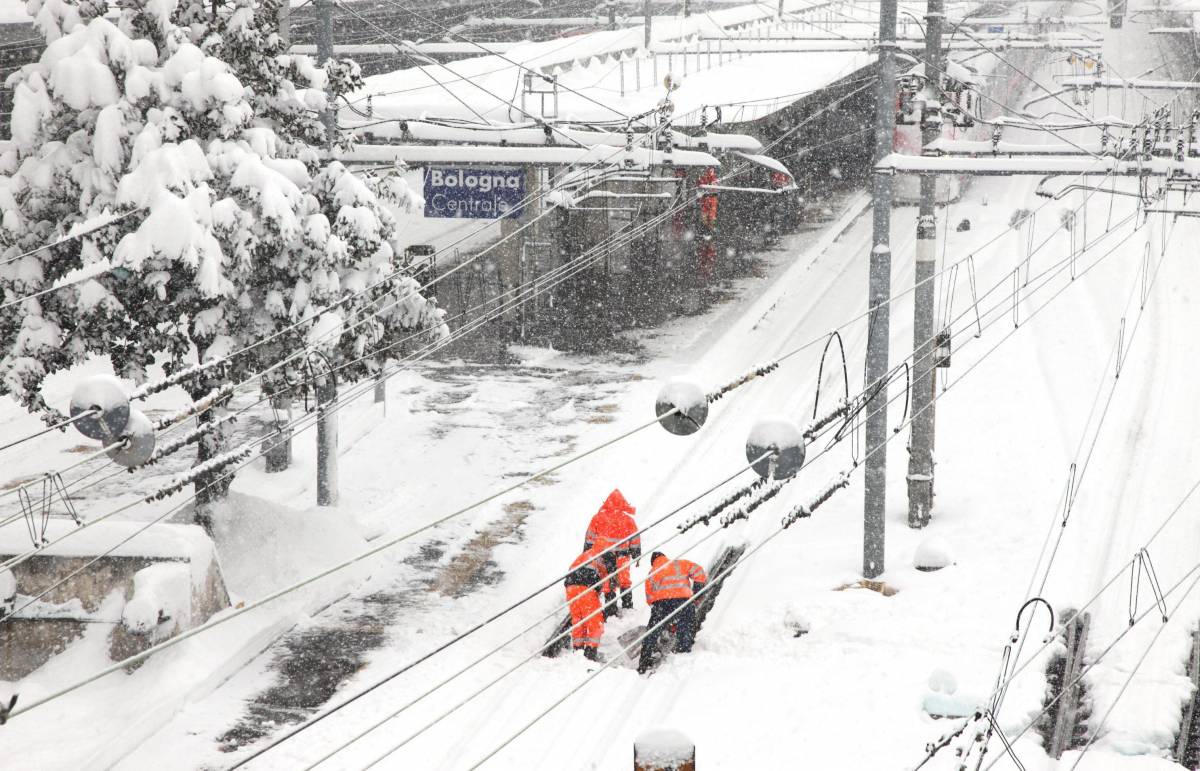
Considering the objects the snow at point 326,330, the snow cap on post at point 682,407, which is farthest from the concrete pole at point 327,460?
the snow cap on post at point 682,407

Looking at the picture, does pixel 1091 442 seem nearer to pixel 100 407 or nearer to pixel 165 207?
pixel 165 207

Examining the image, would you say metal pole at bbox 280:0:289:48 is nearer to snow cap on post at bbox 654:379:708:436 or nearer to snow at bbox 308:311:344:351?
Result: snow at bbox 308:311:344:351

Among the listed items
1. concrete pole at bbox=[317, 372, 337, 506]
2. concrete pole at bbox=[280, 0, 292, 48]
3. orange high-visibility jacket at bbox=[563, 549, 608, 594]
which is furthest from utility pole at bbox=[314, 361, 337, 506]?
orange high-visibility jacket at bbox=[563, 549, 608, 594]

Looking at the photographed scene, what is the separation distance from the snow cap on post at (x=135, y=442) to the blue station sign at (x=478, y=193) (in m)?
16.0

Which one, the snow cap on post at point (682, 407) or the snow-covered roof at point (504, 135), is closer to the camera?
the snow cap on post at point (682, 407)

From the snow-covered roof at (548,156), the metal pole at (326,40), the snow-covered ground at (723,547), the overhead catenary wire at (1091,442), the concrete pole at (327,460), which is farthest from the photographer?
the snow-covered roof at (548,156)

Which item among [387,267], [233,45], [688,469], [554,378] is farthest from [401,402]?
[233,45]

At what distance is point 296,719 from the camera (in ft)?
37.9

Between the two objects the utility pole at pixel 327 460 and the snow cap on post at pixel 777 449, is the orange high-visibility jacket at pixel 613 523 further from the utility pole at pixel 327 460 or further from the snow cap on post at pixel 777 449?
the snow cap on post at pixel 777 449

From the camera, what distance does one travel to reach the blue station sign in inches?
936

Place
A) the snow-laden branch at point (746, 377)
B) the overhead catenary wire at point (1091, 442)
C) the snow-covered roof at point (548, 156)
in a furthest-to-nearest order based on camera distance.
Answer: the snow-covered roof at point (548, 156) < the overhead catenary wire at point (1091, 442) < the snow-laden branch at point (746, 377)

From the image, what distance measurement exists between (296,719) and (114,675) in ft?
6.66

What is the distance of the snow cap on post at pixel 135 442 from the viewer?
797cm

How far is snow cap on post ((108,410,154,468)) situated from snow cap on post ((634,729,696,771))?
13.3 feet
